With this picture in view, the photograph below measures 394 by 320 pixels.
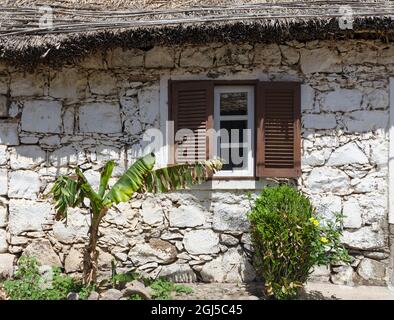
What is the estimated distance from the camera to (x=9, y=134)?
20.9 ft

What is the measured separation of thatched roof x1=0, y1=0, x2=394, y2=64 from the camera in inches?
225

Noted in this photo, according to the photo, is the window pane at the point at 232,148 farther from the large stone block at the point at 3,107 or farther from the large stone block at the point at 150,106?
the large stone block at the point at 3,107

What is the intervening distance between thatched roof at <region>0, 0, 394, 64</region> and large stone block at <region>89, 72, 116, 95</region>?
0.43 m

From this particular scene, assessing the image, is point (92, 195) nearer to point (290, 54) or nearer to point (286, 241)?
point (286, 241)

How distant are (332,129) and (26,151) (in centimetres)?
410

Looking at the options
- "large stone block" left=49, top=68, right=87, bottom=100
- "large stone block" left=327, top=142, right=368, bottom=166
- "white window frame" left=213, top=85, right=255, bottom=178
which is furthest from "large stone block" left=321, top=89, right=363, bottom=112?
"large stone block" left=49, top=68, right=87, bottom=100

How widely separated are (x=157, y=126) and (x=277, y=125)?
62.4 inches

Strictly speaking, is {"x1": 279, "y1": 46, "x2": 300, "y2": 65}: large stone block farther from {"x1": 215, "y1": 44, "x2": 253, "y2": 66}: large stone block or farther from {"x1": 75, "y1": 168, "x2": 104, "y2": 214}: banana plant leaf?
{"x1": 75, "y1": 168, "x2": 104, "y2": 214}: banana plant leaf

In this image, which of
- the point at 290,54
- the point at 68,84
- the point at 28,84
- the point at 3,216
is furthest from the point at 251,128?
the point at 3,216

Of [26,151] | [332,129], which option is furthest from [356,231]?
[26,151]

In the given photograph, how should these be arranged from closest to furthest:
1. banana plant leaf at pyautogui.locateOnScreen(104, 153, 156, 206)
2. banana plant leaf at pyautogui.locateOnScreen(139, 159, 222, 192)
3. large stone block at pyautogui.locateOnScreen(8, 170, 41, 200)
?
banana plant leaf at pyautogui.locateOnScreen(104, 153, 156, 206) → banana plant leaf at pyautogui.locateOnScreen(139, 159, 222, 192) → large stone block at pyautogui.locateOnScreen(8, 170, 41, 200)

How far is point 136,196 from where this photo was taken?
244 inches

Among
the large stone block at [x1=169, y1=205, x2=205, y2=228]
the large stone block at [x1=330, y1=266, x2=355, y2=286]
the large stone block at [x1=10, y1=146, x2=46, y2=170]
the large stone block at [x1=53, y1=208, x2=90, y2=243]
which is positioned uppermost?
the large stone block at [x1=10, y1=146, x2=46, y2=170]

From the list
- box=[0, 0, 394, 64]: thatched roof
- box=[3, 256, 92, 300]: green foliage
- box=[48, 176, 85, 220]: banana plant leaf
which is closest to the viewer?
box=[48, 176, 85, 220]: banana plant leaf
